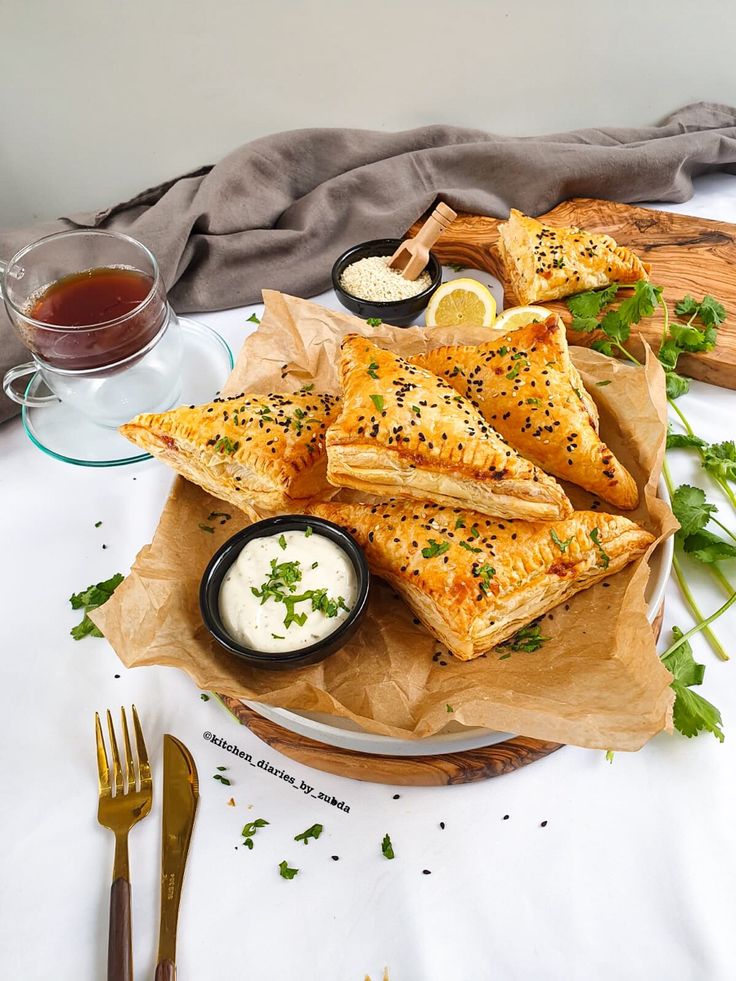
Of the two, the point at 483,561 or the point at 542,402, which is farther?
the point at 542,402

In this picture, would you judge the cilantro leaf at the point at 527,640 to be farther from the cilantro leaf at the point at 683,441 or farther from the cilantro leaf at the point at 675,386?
the cilantro leaf at the point at 675,386

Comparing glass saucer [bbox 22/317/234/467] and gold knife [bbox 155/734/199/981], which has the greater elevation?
glass saucer [bbox 22/317/234/467]

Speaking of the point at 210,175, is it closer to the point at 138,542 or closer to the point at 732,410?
the point at 138,542

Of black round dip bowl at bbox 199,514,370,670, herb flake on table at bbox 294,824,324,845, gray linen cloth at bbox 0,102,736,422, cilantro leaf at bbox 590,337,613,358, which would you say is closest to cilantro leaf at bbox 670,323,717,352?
cilantro leaf at bbox 590,337,613,358

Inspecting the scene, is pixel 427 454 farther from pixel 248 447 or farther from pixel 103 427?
pixel 103 427

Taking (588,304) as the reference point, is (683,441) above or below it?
below

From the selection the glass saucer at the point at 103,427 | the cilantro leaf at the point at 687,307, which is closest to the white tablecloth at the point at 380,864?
the glass saucer at the point at 103,427

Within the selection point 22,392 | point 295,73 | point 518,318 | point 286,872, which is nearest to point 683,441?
point 518,318

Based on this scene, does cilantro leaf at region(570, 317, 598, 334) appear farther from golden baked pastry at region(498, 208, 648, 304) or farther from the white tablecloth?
the white tablecloth
